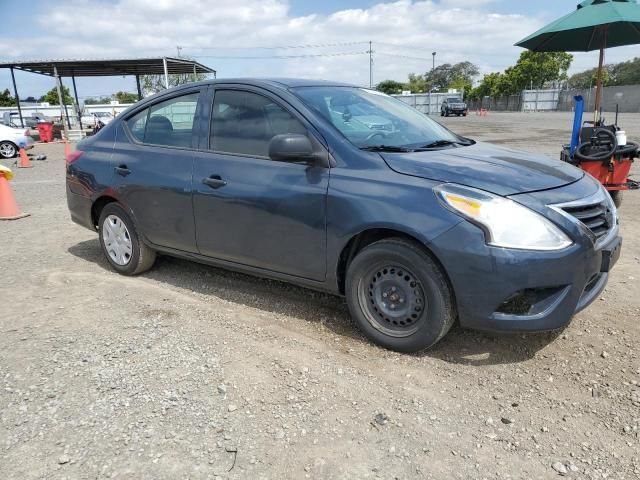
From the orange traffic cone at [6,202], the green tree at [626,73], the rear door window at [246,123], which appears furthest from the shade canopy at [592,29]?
the green tree at [626,73]

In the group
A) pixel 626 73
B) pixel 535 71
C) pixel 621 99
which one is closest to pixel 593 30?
pixel 621 99

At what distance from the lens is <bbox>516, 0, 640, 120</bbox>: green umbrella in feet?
24.0

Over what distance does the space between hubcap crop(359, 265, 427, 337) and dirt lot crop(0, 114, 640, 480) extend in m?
0.19

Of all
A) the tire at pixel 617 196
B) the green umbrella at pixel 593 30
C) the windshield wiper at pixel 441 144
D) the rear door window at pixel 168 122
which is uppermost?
the green umbrella at pixel 593 30

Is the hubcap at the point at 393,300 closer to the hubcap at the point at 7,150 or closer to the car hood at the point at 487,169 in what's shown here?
the car hood at the point at 487,169

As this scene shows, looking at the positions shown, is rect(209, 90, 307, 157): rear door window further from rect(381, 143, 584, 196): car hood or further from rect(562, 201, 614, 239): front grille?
rect(562, 201, 614, 239): front grille

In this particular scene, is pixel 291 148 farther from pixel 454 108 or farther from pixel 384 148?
pixel 454 108

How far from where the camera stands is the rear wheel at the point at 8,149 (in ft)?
56.8

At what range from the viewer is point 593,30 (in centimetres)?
837

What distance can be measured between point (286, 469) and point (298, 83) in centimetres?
274

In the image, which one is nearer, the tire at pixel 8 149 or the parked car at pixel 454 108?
the tire at pixel 8 149

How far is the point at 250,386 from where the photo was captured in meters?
2.98

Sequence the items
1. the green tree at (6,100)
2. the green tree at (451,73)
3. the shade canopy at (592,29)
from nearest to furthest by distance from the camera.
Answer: the shade canopy at (592,29), the green tree at (6,100), the green tree at (451,73)

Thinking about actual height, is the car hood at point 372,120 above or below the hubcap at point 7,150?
above
